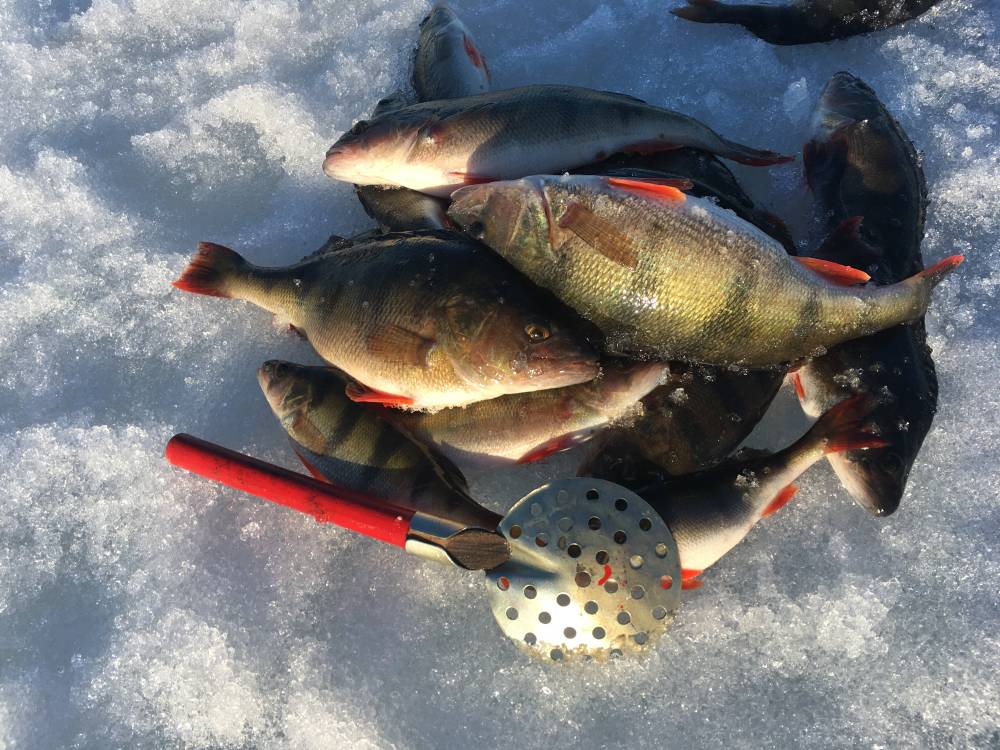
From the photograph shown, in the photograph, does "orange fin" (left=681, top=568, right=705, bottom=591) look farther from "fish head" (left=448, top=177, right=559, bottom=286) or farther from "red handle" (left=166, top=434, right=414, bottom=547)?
"fish head" (left=448, top=177, right=559, bottom=286)

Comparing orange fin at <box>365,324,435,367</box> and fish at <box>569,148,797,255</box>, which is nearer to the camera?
orange fin at <box>365,324,435,367</box>

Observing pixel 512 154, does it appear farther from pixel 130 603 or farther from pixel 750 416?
pixel 130 603

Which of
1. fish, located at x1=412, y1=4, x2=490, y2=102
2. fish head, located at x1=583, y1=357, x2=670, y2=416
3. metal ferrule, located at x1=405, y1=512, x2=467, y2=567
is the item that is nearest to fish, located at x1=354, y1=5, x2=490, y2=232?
fish, located at x1=412, y1=4, x2=490, y2=102

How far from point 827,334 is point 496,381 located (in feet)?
4.04

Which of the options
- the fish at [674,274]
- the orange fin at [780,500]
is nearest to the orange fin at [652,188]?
the fish at [674,274]

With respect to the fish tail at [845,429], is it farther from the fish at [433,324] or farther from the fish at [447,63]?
the fish at [447,63]

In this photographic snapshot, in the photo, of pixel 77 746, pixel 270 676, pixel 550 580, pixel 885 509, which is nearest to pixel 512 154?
pixel 550 580

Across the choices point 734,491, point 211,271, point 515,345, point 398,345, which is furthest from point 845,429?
point 211,271

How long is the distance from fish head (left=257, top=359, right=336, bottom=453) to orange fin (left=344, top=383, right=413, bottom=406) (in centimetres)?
12

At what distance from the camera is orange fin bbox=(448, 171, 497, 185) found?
→ 113 inches

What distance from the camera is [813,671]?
249 centimetres

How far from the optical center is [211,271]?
2.93m

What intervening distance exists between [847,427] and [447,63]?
2532 millimetres

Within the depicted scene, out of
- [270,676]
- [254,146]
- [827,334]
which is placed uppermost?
[254,146]
